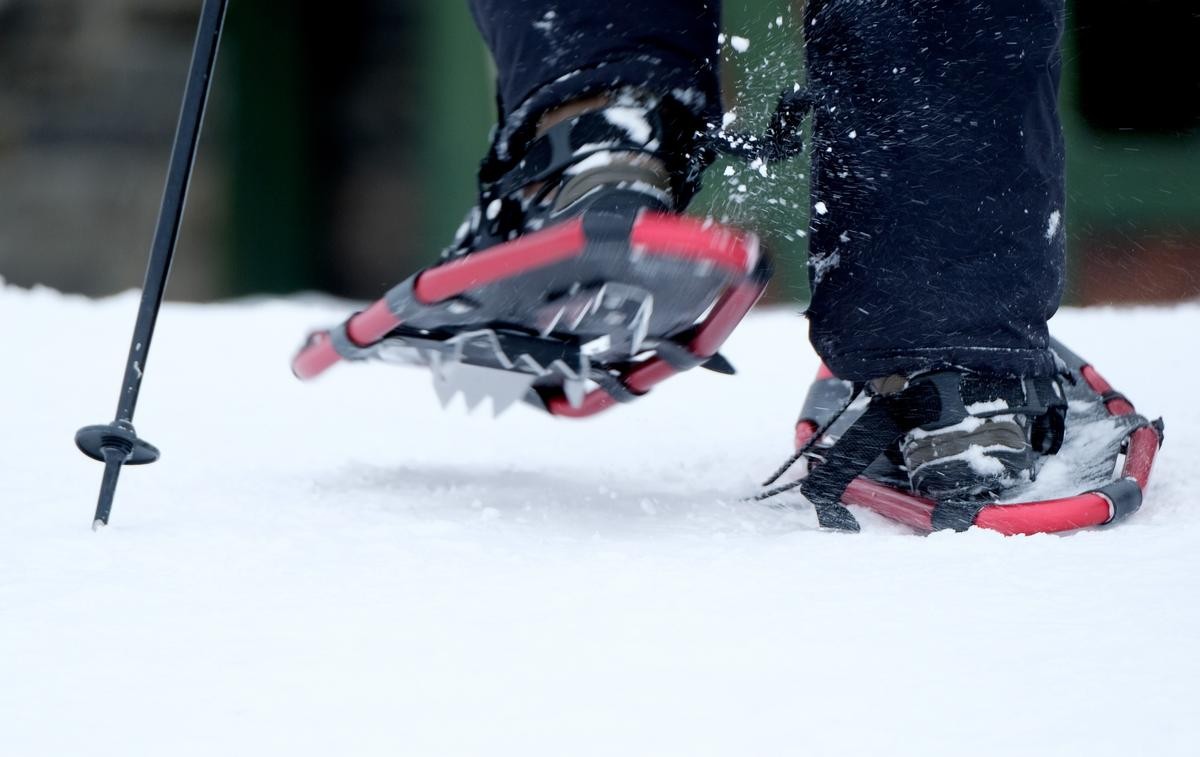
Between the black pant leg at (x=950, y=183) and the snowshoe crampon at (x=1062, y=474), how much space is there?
0.11 m

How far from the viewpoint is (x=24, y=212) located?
11.8 feet

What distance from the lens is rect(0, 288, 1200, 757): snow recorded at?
0.52 meters

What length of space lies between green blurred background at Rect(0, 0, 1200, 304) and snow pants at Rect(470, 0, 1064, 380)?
6.85ft

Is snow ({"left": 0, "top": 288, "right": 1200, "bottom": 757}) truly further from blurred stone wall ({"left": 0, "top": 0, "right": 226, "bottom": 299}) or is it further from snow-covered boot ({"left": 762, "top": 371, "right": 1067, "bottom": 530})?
blurred stone wall ({"left": 0, "top": 0, "right": 226, "bottom": 299})

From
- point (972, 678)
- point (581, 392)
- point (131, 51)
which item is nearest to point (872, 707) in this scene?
point (972, 678)

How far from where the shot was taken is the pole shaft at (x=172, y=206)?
95 cm

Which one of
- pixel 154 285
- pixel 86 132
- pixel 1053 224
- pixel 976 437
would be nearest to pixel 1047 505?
pixel 976 437

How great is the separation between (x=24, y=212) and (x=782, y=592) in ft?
11.5

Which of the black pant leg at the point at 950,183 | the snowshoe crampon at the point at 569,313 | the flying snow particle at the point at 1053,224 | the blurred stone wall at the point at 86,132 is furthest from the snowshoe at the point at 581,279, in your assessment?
the blurred stone wall at the point at 86,132

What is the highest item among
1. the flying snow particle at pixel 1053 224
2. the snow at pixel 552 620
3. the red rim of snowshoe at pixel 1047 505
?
the flying snow particle at pixel 1053 224

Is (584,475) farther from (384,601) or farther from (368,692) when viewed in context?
(368,692)

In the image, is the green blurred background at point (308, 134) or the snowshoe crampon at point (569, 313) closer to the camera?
the snowshoe crampon at point (569, 313)

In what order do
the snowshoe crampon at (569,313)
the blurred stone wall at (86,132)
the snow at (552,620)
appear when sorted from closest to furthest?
the snow at (552,620), the snowshoe crampon at (569,313), the blurred stone wall at (86,132)

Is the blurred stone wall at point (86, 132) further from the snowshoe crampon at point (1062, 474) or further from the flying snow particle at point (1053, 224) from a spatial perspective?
the flying snow particle at point (1053, 224)
